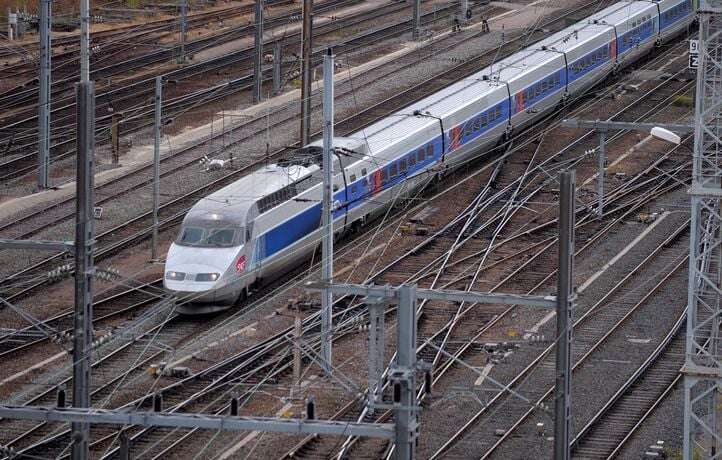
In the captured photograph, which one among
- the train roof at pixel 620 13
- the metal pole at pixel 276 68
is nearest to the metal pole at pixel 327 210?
the metal pole at pixel 276 68

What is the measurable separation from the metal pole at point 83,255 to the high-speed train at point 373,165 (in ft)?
26.4

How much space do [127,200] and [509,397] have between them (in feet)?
52.2

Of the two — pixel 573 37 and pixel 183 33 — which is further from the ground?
pixel 573 37

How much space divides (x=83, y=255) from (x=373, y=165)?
16.0 meters

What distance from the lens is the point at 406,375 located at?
1881cm

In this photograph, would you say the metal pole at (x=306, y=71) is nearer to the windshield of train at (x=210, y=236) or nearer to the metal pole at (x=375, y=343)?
the windshield of train at (x=210, y=236)

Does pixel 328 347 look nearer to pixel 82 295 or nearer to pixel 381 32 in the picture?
pixel 82 295

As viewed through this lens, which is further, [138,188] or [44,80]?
[138,188]

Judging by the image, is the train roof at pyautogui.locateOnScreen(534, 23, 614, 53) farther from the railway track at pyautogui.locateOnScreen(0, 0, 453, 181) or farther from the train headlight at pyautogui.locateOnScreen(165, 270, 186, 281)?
the train headlight at pyautogui.locateOnScreen(165, 270, 186, 281)

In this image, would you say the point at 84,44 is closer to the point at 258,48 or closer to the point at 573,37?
the point at 258,48

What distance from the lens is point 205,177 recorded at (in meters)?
43.8

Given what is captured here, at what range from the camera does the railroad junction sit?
22.5m

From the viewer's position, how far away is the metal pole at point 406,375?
18.5 metres

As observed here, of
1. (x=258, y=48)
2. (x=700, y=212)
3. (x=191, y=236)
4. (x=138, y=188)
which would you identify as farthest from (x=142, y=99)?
(x=700, y=212)
